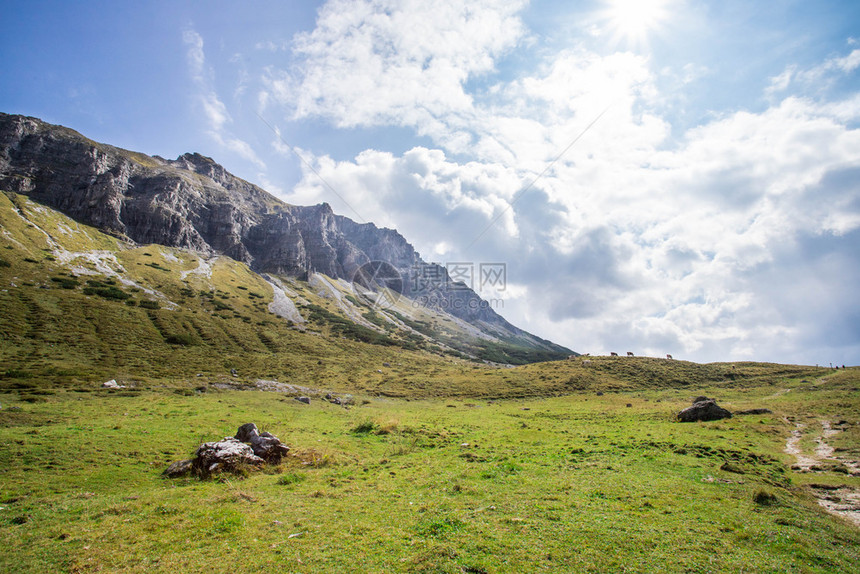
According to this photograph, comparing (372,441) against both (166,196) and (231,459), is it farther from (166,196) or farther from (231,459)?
(166,196)

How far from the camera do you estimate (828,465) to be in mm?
20359

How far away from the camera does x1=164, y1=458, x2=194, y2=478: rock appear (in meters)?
18.1

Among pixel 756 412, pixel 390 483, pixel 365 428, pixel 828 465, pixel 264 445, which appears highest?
pixel 756 412

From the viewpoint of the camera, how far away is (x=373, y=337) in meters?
148

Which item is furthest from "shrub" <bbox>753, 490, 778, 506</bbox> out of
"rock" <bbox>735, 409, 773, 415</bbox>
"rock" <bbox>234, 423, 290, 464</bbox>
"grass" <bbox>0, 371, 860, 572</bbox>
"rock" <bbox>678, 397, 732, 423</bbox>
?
"rock" <bbox>735, 409, 773, 415</bbox>

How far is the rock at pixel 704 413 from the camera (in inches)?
1404

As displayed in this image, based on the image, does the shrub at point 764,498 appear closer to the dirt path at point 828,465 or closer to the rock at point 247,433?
the dirt path at point 828,465

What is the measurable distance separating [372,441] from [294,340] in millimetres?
89927

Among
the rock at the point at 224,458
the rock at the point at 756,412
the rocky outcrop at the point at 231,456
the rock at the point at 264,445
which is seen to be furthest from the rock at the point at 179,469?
the rock at the point at 756,412

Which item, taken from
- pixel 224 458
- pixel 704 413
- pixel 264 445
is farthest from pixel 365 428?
pixel 704 413

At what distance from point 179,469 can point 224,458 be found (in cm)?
223

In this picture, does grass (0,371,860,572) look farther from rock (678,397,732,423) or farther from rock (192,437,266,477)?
rock (678,397,732,423)

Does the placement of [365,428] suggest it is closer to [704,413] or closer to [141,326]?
[704,413]

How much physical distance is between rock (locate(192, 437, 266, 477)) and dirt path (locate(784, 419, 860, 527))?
96.1ft
